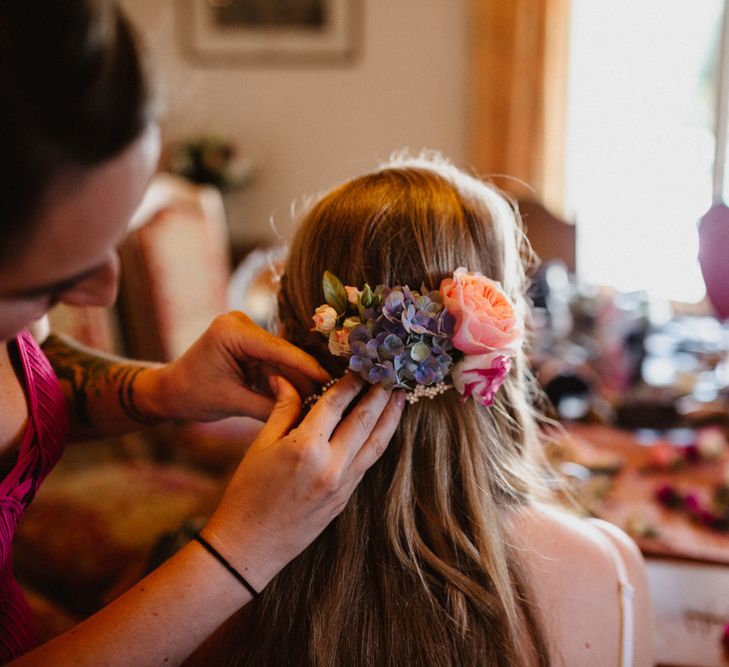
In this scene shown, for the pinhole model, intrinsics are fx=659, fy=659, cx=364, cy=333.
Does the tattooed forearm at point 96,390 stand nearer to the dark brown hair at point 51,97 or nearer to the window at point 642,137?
the dark brown hair at point 51,97

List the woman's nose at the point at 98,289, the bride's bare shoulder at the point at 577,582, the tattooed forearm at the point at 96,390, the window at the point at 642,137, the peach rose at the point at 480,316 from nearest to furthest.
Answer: the woman's nose at the point at 98,289
the peach rose at the point at 480,316
the bride's bare shoulder at the point at 577,582
the tattooed forearm at the point at 96,390
the window at the point at 642,137

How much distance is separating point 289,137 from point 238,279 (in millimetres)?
1269

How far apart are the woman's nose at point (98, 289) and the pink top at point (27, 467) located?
0.32m

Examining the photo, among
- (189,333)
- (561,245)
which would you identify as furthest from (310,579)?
(561,245)

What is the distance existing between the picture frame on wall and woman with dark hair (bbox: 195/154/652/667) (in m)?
3.00

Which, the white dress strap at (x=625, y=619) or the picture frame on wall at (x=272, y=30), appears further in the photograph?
the picture frame on wall at (x=272, y=30)

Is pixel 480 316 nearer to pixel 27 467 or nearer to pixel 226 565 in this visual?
pixel 226 565

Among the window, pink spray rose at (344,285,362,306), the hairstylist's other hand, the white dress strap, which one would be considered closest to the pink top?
the hairstylist's other hand

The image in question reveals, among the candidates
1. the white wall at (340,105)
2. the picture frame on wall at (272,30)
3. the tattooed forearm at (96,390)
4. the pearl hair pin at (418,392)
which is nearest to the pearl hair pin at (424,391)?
the pearl hair pin at (418,392)

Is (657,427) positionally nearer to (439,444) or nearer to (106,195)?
(439,444)

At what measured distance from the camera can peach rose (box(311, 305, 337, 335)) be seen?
803mm

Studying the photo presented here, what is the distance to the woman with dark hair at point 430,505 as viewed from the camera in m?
0.81

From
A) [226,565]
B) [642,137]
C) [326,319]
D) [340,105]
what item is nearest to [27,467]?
[226,565]

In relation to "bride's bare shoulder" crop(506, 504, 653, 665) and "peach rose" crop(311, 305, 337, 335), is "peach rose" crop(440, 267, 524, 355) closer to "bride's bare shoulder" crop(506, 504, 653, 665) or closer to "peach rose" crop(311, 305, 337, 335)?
"peach rose" crop(311, 305, 337, 335)
